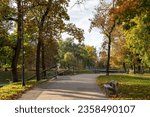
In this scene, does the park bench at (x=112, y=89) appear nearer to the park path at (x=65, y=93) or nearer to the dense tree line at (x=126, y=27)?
the park path at (x=65, y=93)

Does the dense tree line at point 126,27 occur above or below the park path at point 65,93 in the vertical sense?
above

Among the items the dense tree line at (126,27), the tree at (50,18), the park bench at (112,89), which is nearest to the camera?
the park bench at (112,89)

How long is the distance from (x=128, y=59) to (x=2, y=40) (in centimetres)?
3687

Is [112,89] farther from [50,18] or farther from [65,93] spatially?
[50,18]

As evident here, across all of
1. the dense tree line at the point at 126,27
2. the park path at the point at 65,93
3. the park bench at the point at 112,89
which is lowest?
the park path at the point at 65,93

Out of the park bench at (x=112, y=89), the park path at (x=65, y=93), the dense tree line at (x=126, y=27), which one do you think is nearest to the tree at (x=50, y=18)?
the dense tree line at (x=126, y=27)

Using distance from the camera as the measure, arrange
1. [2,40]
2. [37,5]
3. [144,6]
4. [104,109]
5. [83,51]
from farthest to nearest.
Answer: [83,51] → [2,40] → [37,5] → [144,6] → [104,109]

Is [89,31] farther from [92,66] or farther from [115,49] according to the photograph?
[92,66]

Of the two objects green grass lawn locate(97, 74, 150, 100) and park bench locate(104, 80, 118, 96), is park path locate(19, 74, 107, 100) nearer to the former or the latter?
park bench locate(104, 80, 118, 96)

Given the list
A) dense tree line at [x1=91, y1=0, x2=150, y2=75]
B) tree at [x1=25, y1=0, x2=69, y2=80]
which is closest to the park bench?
dense tree line at [x1=91, y1=0, x2=150, y2=75]

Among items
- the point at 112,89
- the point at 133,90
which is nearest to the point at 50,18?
the point at 133,90

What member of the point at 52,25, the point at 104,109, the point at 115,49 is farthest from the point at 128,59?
the point at 104,109

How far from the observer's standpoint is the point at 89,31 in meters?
55.8

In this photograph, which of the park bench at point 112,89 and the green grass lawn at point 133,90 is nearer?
the green grass lawn at point 133,90
